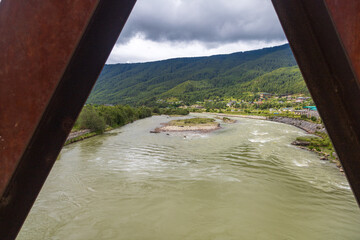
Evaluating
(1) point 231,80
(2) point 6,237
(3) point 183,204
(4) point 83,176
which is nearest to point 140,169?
(4) point 83,176

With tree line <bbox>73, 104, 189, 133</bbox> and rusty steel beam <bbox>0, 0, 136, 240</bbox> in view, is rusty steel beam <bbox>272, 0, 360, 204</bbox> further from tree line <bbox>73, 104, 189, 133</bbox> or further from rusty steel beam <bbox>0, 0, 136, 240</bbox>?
tree line <bbox>73, 104, 189, 133</bbox>

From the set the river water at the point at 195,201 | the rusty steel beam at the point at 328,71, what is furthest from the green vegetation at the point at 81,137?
the rusty steel beam at the point at 328,71

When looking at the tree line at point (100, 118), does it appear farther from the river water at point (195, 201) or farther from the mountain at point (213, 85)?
the mountain at point (213, 85)

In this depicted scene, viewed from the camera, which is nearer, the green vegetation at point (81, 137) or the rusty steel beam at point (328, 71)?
the rusty steel beam at point (328, 71)

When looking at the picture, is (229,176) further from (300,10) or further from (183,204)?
(300,10)

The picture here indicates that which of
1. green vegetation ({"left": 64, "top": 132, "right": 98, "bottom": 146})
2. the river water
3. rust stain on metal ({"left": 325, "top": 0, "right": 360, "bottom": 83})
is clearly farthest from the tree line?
rust stain on metal ({"left": 325, "top": 0, "right": 360, "bottom": 83})
